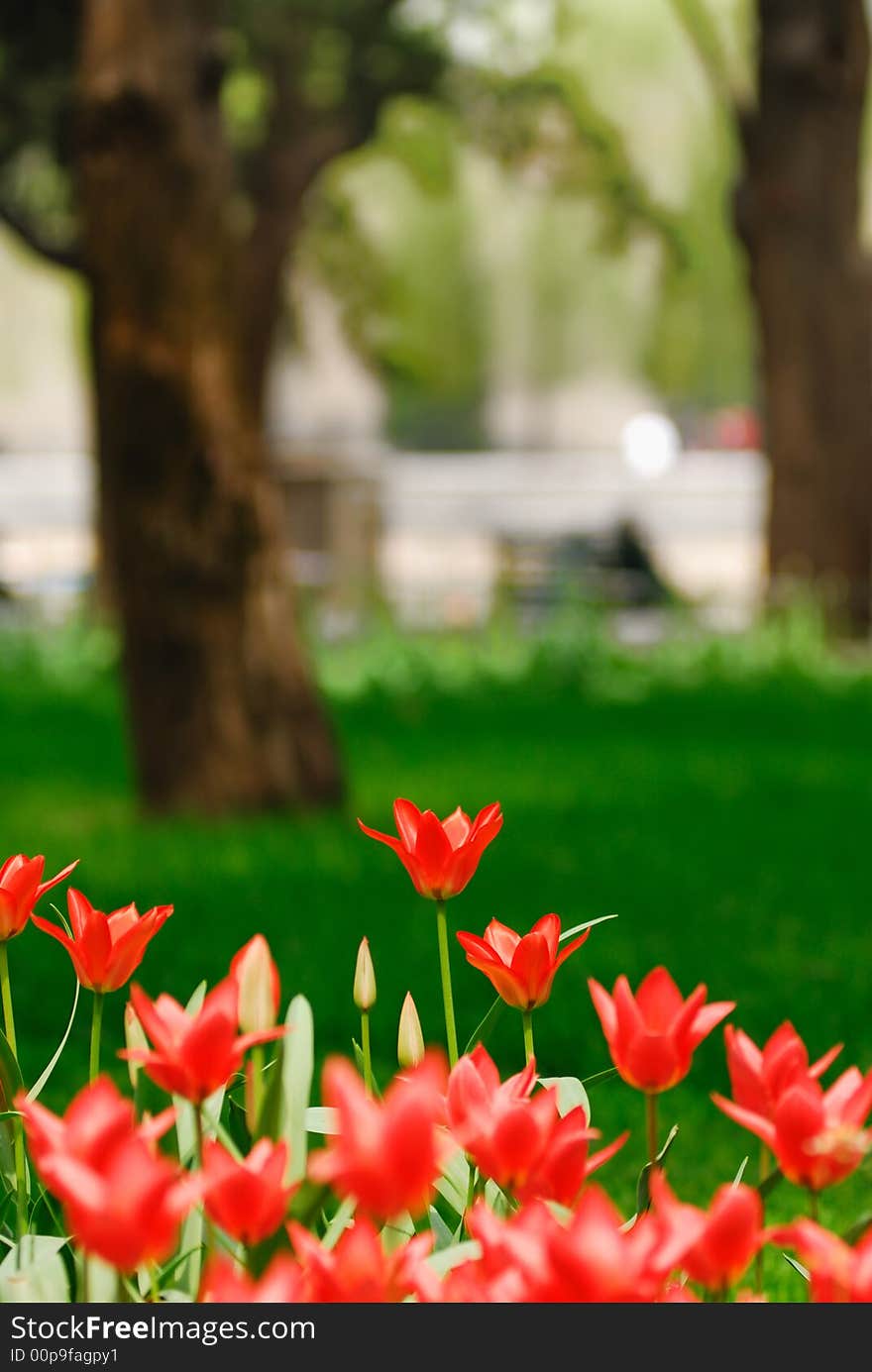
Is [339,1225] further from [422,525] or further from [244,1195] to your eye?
[422,525]

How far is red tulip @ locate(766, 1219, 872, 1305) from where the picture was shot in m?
1.05

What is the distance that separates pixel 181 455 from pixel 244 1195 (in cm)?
600

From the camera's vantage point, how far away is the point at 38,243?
49.9 ft

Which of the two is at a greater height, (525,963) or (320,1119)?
(525,963)

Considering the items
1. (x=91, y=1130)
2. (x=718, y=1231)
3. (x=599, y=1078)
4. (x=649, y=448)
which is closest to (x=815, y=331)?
(x=599, y=1078)

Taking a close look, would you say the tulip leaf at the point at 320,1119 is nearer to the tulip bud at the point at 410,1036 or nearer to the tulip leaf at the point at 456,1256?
the tulip bud at the point at 410,1036

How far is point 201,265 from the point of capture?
6.99 meters

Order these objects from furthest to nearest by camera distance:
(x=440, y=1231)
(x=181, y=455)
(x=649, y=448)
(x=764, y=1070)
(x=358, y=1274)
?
(x=649, y=448)
(x=181, y=455)
(x=440, y=1231)
(x=764, y=1070)
(x=358, y=1274)

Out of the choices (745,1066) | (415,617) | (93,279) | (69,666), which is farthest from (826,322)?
(745,1066)

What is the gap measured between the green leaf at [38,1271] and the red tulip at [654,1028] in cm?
39

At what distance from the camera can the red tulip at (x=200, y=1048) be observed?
1.23 metres

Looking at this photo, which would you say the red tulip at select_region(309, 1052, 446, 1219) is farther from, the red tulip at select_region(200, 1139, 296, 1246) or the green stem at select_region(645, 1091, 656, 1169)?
the green stem at select_region(645, 1091, 656, 1169)

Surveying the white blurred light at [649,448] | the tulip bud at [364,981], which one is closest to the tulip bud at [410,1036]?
the tulip bud at [364,981]

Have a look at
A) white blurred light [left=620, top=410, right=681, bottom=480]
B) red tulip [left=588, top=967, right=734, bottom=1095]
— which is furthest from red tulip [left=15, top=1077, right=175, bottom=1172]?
white blurred light [left=620, top=410, right=681, bottom=480]
